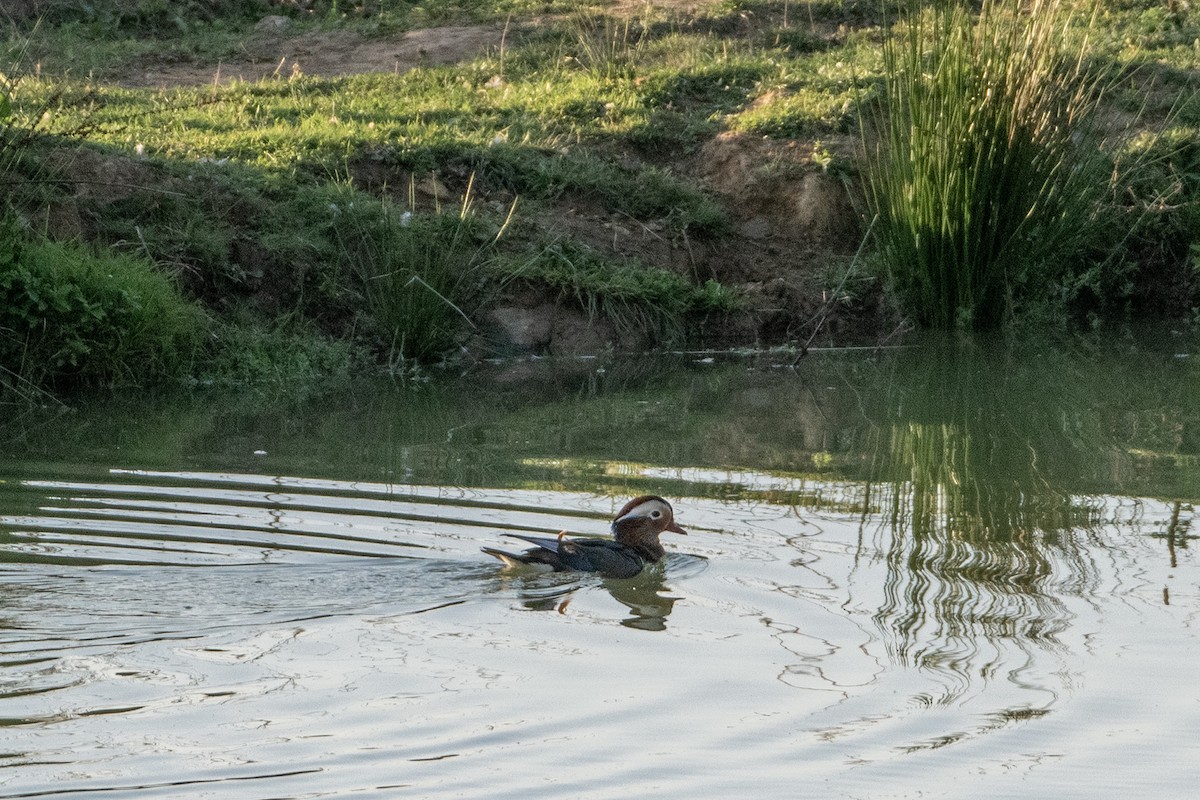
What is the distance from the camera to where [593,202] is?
12148 mm

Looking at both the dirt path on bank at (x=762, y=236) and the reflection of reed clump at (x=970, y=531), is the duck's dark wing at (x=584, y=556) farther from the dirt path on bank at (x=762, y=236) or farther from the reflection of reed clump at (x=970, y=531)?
the dirt path on bank at (x=762, y=236)

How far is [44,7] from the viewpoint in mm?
17109

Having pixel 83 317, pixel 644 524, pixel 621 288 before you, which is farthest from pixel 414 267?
pixel 644 524

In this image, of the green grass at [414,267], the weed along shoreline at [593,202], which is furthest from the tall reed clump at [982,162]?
the green grass at [414,267]

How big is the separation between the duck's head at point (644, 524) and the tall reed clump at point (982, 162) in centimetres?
514

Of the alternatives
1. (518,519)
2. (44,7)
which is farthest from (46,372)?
(44,7)

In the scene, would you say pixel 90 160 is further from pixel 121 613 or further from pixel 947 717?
pixel 947 717

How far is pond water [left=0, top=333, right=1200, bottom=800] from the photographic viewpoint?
12.5 ft

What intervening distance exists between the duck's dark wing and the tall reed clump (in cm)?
538

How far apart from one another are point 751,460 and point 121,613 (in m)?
3.38

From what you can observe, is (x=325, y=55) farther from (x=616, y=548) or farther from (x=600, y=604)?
(x=600, y=604)

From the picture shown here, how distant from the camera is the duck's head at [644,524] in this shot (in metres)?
5.82

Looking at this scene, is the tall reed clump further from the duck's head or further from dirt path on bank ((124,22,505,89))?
dirt path on bank ((124,22,505,89))

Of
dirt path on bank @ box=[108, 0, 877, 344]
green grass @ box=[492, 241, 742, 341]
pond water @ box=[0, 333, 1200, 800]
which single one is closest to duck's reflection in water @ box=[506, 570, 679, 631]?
pond water @ box=[0, 333, 1200, 800]
